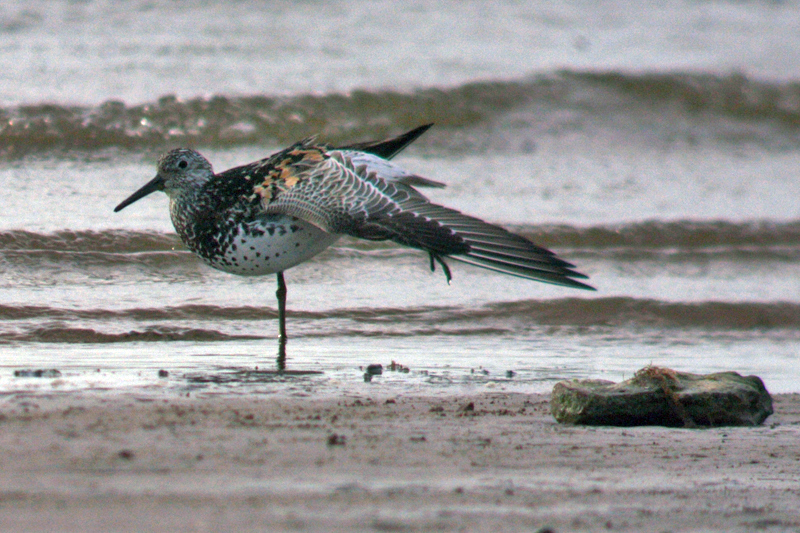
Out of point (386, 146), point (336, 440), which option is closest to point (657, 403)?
point (336, 440)

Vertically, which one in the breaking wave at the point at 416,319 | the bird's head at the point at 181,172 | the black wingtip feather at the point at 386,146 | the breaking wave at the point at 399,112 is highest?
the breaking wave at the point at 399,112

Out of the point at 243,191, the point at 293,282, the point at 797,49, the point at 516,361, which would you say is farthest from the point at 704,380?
the point at 797,49

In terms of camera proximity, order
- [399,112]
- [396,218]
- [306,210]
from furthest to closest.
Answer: [399,112] → [306,210] → [396,218]

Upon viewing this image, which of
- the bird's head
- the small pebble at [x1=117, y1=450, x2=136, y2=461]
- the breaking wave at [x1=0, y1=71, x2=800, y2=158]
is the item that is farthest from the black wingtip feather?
the breaking wave at [x1=0, y1=71, x2=800, y2=158]

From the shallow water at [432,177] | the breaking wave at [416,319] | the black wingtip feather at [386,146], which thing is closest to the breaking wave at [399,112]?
the shallow water at [432,177]

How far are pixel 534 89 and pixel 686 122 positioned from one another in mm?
2038

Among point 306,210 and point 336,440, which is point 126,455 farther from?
point 306,210

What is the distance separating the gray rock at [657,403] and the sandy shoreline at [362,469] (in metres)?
0.08

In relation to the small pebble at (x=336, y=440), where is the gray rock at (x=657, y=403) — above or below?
above

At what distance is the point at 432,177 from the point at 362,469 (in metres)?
7.15

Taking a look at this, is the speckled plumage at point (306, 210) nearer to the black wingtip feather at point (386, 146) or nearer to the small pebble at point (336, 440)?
the black wingtip feather at point (386, 146)

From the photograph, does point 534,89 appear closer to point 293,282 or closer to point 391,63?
point 391,63

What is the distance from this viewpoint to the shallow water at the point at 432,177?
6.18 metres

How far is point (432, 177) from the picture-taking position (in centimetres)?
1036
